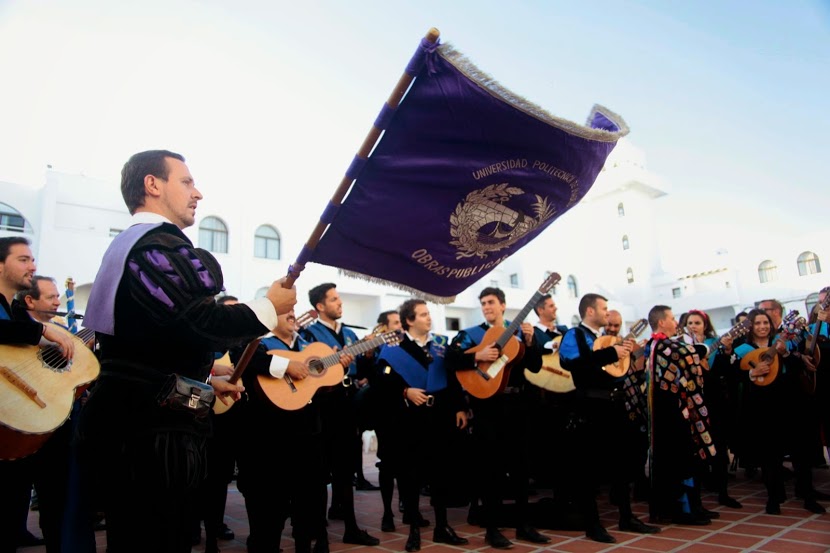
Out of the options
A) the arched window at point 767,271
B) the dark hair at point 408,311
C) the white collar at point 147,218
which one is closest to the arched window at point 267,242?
the dark hair at point 408,311

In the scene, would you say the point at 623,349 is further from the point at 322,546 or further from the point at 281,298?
the point at 281,298

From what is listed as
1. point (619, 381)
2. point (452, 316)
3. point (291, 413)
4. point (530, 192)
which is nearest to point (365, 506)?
point (291, 413)

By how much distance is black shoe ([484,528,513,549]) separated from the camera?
4.34 meters

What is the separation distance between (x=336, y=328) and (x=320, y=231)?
3.21m

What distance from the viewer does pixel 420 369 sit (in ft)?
17.5

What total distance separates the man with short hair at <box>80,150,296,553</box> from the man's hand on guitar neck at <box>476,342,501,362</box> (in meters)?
3.04

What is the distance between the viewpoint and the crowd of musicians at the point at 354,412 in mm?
2010

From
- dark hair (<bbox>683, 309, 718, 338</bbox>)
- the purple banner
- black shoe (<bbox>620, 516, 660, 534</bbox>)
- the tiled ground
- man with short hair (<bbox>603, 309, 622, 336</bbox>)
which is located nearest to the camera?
the purple banner

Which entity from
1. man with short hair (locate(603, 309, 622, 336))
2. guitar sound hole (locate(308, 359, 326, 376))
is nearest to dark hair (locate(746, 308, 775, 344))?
man with short hair (locate(603, 309, 622, 336))

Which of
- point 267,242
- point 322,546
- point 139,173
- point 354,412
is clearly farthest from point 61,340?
point 267,242

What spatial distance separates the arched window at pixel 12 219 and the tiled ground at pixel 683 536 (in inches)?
639

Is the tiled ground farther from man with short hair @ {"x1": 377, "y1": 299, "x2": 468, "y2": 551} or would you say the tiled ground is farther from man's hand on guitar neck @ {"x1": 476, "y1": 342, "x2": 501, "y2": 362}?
man's hand on guitar neck @ {"x1": 476, "y1": 342, "x2": 501, "y2": 362}

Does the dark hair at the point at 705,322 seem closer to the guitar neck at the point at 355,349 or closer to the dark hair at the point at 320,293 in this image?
the guitar neck at the point at 355,349

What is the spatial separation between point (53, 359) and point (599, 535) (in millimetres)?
4164
